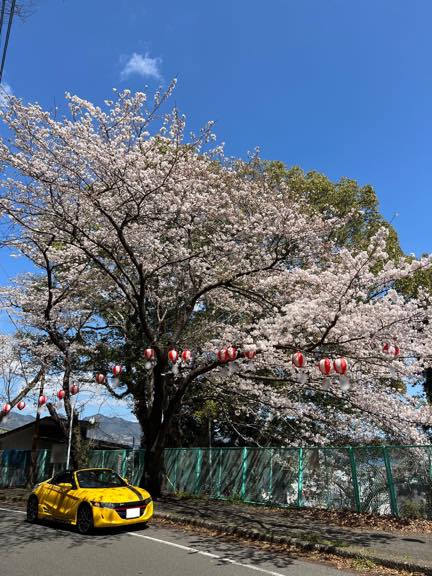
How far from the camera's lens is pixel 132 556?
760 centimetres

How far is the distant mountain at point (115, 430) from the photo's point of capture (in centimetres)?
2637

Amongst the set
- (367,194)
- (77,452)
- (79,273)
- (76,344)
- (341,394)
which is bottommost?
(77,452)

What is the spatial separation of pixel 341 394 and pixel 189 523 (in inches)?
209

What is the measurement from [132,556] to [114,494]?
8.08 ft

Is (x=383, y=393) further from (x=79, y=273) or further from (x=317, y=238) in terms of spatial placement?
(x=79, y=273)

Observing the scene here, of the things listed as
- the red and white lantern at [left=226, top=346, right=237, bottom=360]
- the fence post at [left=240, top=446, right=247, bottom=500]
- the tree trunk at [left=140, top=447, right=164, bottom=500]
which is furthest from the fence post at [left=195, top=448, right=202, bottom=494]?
the red and white lantern at [left=226, top=346, right=237, bottom=360]

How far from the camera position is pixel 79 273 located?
16688mm

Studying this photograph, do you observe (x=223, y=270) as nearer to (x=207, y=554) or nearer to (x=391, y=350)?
(x=391, y=350)

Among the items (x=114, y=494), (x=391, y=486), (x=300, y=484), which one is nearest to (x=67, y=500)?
(x=114, y=494)

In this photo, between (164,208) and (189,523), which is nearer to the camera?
(189,523)

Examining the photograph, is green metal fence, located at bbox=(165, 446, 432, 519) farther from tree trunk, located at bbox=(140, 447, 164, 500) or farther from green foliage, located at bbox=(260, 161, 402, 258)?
green foliage, located at bbox=(260, 161, 402, 258)

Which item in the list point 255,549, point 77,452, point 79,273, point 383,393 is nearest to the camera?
point 255,549

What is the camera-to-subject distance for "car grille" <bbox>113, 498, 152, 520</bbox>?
9.52 metres

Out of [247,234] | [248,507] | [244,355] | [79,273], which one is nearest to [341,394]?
[244,355]
